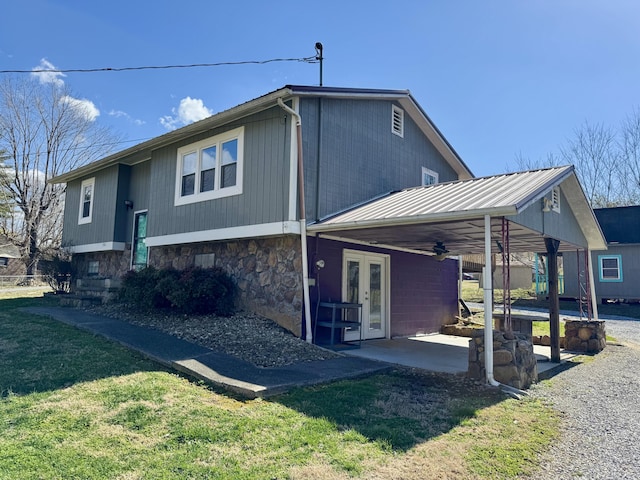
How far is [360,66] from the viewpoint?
1248cm

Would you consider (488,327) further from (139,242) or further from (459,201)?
(139,242)

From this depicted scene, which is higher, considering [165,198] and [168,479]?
[165,198]

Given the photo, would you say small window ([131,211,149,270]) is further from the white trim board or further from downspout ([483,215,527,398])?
downspout ([483,215,527,398])

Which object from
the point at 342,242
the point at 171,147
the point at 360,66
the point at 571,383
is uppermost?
the point at 360,66

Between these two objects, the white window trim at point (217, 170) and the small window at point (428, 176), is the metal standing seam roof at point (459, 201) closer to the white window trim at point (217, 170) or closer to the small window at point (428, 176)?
the white window trim at point (217, 170)

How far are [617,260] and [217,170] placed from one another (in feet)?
64.5

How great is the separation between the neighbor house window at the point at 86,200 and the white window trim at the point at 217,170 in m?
6.12

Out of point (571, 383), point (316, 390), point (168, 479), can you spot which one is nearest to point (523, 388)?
point (571, 383)

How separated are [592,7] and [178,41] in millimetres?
10127

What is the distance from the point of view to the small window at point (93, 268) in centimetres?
1594

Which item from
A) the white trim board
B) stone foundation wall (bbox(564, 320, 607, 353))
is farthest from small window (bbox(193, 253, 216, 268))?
stone foundation wall (bbox(564, 320, 607, 353))

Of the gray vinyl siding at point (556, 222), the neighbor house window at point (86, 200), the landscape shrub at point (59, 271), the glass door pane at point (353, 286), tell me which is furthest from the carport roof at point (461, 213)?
the landscape shrub at point (59, 271)

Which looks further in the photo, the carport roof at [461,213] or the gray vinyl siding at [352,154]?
the gray vinyl siding at [352,154]

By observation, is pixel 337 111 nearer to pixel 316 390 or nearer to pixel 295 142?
pixel 295 142
